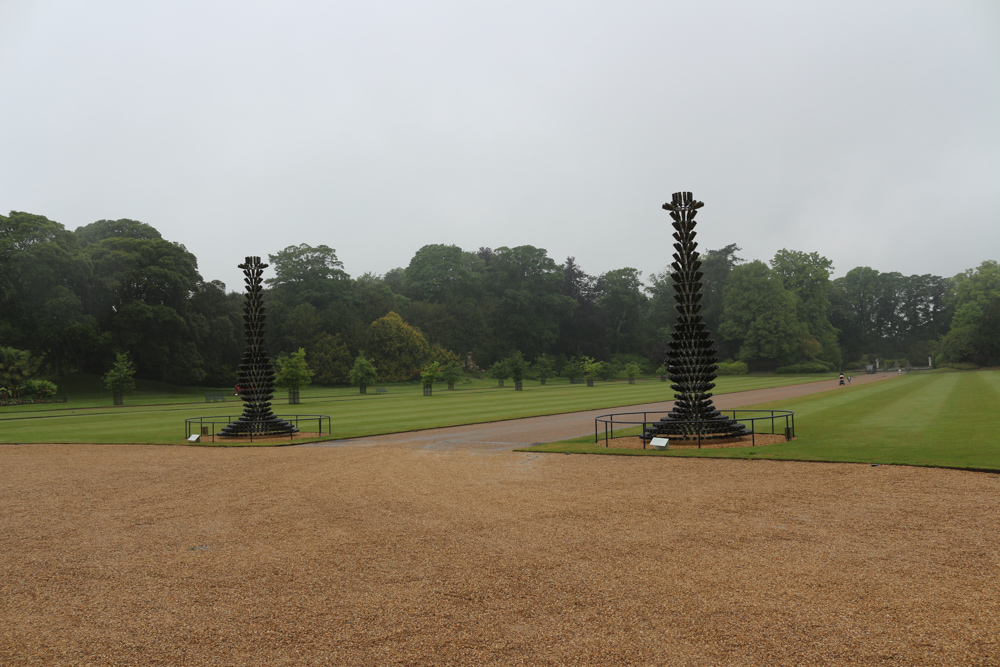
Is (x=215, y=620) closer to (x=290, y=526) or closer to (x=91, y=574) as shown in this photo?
(x=91, y=574)

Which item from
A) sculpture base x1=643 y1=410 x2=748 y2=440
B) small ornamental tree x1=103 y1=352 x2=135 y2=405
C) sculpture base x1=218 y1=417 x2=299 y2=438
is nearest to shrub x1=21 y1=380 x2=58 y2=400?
small ornamental tree x1=103 y1=352 x2=135 y2=405

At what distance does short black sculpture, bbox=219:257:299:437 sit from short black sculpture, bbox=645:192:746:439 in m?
12.9

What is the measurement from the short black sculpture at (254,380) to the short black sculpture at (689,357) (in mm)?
12884

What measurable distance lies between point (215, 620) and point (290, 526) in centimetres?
346

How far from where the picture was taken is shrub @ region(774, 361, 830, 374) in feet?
297

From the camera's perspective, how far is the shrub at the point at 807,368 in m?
90.4

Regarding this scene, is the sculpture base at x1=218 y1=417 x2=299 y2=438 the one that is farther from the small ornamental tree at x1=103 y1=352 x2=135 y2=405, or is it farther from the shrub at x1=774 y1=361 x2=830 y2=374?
the shrub at x1=774 y1=361 x2=830 y2=374

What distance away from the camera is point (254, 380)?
2342cm

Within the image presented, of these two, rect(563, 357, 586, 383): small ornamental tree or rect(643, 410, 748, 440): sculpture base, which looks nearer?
rect(643, 410, 748, 440): sculpture base

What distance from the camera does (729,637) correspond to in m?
5.13

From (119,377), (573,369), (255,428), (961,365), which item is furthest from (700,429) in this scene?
(961,365)

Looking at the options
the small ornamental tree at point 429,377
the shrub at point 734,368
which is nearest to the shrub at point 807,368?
the shrub at point 734,368

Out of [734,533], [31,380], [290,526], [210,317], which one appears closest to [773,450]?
[734,533]

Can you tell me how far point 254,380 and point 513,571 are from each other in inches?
737
